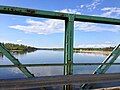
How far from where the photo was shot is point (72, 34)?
19.0 ft

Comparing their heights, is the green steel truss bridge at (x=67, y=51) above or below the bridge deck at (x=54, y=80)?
above

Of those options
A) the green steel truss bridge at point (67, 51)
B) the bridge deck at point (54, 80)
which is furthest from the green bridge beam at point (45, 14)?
the bridge deck at point (54, 80)

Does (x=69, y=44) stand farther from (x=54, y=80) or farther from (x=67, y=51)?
(x=54, y=80)

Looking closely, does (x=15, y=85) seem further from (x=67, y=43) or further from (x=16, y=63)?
(x=67, y=43)

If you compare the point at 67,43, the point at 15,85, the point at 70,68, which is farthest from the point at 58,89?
the point at 15,85

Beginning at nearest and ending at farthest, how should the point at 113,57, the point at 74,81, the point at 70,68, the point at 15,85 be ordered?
1. the point at 15,85
2. the point at 74,81
3. the point at 70,68
4. the point at 113,57

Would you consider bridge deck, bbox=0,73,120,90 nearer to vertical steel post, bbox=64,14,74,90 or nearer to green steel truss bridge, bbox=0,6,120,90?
green steel truss bridge, bbox=0,6,120,90

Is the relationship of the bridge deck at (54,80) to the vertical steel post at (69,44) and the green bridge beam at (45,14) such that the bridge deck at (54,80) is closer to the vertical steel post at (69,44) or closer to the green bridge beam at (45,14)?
the vertical steel post at (69,44)

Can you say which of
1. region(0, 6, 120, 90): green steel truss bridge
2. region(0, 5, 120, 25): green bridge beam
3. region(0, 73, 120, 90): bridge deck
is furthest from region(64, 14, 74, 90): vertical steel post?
region(0, 73, 120, 90): bridge deck

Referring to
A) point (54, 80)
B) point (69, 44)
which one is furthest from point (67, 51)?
point (54, 80)

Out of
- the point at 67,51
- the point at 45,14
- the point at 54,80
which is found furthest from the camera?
the point at 67,51

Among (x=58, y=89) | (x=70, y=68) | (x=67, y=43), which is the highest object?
(x=67, y=43)

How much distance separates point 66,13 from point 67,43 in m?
0.62

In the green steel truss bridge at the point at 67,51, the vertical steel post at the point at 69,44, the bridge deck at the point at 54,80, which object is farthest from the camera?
the vertical steel post at the point at 69,44
